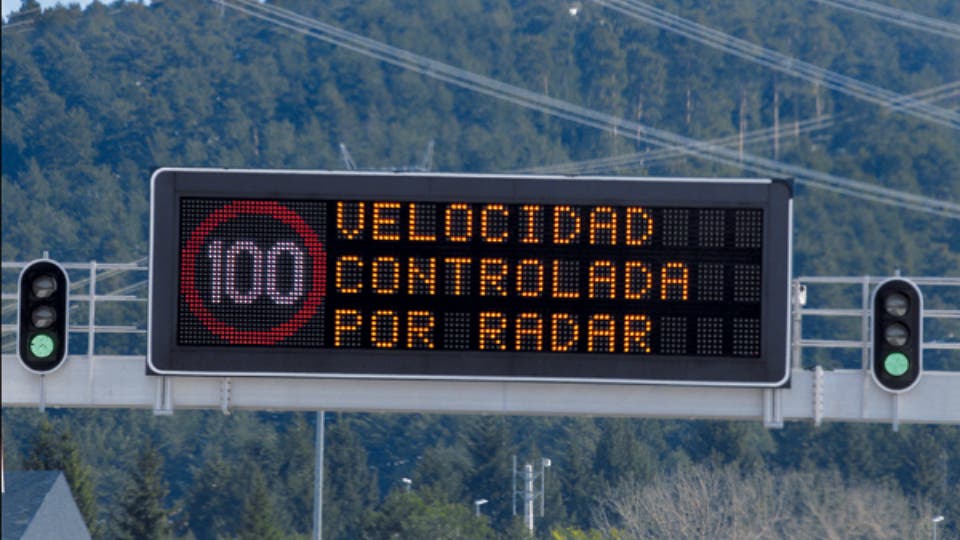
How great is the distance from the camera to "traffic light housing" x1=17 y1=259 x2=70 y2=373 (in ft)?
58.1

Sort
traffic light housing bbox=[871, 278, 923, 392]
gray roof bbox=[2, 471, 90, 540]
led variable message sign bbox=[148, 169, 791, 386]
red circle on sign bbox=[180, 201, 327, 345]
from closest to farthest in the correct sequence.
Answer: led variable message sign bbox=[148, 169, 791, 386] < red circle on sign bbox=[180, 201, 327, 345] < traffic light housing bbox=[871, 278, 923, 392] < gray roof bbox=[2, 471, 90, 540]

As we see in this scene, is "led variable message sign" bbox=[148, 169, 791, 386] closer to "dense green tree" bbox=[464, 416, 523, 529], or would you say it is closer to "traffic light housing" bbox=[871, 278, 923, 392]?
"traffic light housing" bbox=[871, 278, 923, 392]

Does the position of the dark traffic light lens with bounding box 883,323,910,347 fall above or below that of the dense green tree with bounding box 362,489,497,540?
above

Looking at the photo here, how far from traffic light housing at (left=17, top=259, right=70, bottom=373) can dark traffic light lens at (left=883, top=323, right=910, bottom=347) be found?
25.3 ft

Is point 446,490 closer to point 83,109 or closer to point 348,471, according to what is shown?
point 348,471

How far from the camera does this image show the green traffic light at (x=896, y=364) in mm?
17500

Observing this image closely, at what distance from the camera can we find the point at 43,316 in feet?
58.3

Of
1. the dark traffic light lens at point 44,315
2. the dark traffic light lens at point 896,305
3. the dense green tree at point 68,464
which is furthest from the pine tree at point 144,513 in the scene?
the dark traffic light lens at point 896,305

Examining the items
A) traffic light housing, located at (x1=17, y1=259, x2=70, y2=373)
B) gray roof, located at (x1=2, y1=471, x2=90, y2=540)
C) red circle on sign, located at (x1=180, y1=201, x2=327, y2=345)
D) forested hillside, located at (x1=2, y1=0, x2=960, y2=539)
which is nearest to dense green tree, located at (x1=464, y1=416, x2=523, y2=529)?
forested hillside, located at (x1=2, y1=0, x2=960, y2=539)

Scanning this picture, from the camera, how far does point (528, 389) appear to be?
17.5 m

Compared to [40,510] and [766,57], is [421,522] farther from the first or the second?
[766,57]

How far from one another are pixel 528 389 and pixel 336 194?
2616 millimetres

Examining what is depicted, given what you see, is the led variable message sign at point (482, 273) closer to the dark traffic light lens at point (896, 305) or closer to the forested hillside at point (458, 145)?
the dark traffic light lens at point (896, 305)

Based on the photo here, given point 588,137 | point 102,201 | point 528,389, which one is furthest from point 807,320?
point 528,389
